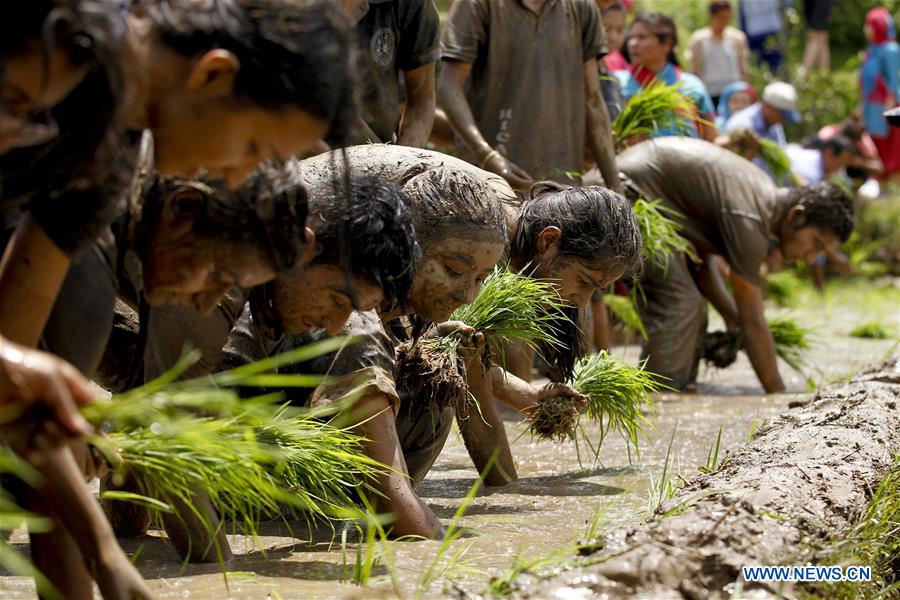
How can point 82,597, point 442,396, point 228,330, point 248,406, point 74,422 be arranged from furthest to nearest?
point 442,396 < point 228,330 < point 82,597 < point 248,406 < point 74,422

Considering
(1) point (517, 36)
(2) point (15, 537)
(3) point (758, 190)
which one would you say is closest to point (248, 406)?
(2) point (15, 537)

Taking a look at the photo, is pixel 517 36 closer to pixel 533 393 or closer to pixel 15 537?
pixel 533 393

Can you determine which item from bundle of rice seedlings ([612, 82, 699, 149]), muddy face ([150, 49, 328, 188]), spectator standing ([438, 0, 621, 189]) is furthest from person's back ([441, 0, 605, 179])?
muddy face ([150, 49, 328, 188])

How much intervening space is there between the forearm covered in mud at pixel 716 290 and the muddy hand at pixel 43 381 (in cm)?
578

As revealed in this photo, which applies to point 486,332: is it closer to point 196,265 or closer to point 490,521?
point 490,521

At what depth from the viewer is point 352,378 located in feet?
11.1

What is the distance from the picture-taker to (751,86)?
11625 millimetres

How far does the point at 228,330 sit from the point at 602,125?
3.14 metres

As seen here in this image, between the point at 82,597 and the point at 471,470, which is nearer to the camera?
the point at 82,597

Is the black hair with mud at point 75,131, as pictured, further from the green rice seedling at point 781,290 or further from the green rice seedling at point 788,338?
the green rice seedling at point 781,290

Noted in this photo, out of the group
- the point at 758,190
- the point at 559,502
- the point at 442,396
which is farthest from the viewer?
the point at 758,190

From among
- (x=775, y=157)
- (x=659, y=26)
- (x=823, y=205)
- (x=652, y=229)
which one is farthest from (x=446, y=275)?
(x=775, y=157)

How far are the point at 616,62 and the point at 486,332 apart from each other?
441cm

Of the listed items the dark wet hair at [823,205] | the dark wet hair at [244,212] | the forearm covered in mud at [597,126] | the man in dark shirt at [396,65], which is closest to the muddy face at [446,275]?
the dark wet hair at [244,212]
